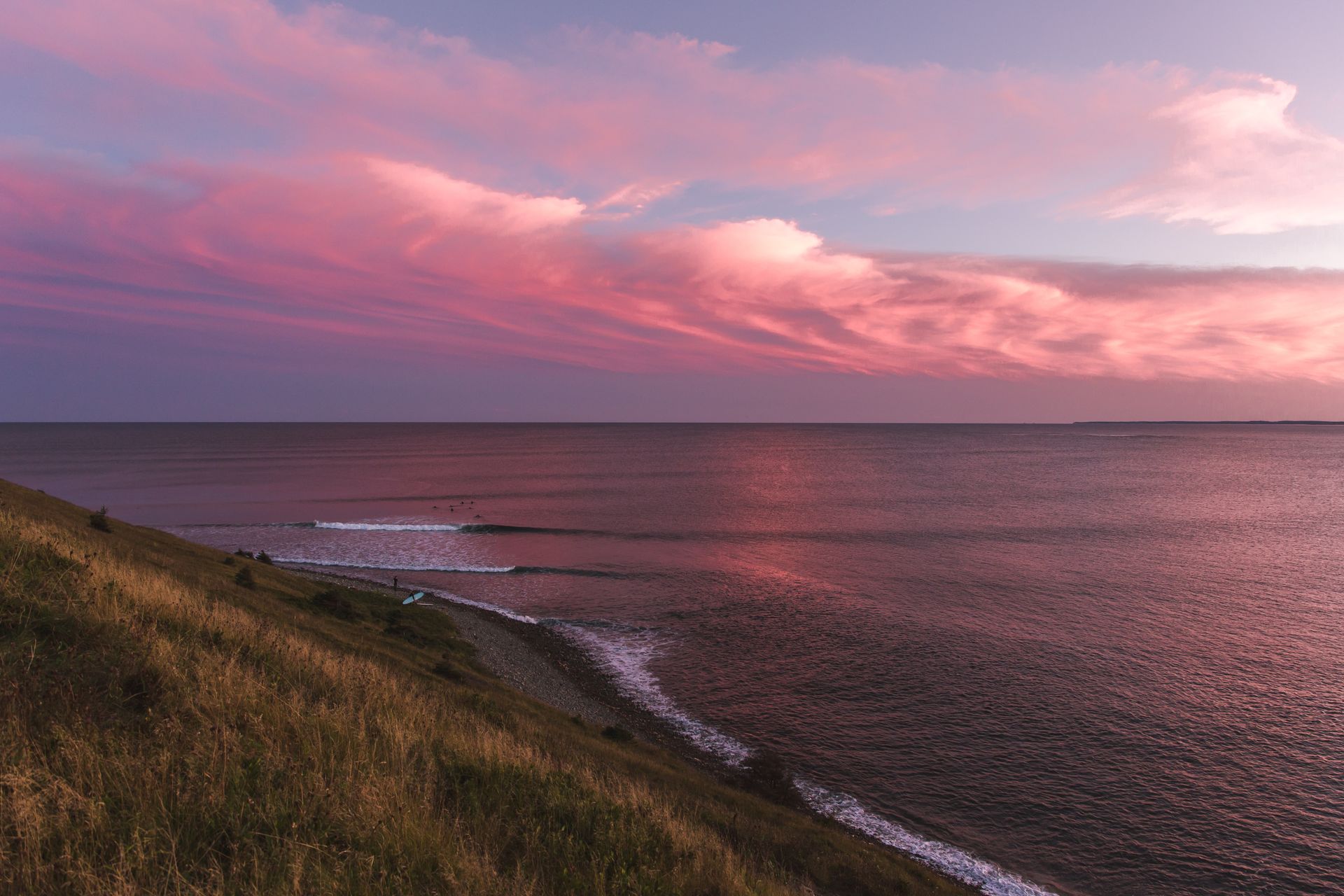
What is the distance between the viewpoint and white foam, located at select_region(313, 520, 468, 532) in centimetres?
7388

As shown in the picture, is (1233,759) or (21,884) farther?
(1233,759)

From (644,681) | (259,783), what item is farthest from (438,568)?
(259,783)

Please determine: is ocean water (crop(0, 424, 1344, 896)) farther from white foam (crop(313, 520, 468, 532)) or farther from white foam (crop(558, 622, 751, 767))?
white foam (crop(313, 520, 468, 532))

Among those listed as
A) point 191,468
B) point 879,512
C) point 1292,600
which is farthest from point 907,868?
point 191,468

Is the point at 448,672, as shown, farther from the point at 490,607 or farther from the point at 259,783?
the point at 490,607

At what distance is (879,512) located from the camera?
8762cm

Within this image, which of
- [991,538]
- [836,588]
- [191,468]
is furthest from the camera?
[191,468]

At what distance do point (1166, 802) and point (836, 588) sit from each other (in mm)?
27499

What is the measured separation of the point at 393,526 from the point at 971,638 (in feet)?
212

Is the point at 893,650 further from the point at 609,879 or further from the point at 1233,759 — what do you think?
the point at 609,879

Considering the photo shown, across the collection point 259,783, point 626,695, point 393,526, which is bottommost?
point 626,695

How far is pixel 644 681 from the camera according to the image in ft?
108

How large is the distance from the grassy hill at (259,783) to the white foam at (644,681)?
33.1 feet

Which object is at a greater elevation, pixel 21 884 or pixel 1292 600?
pixel 21 884
